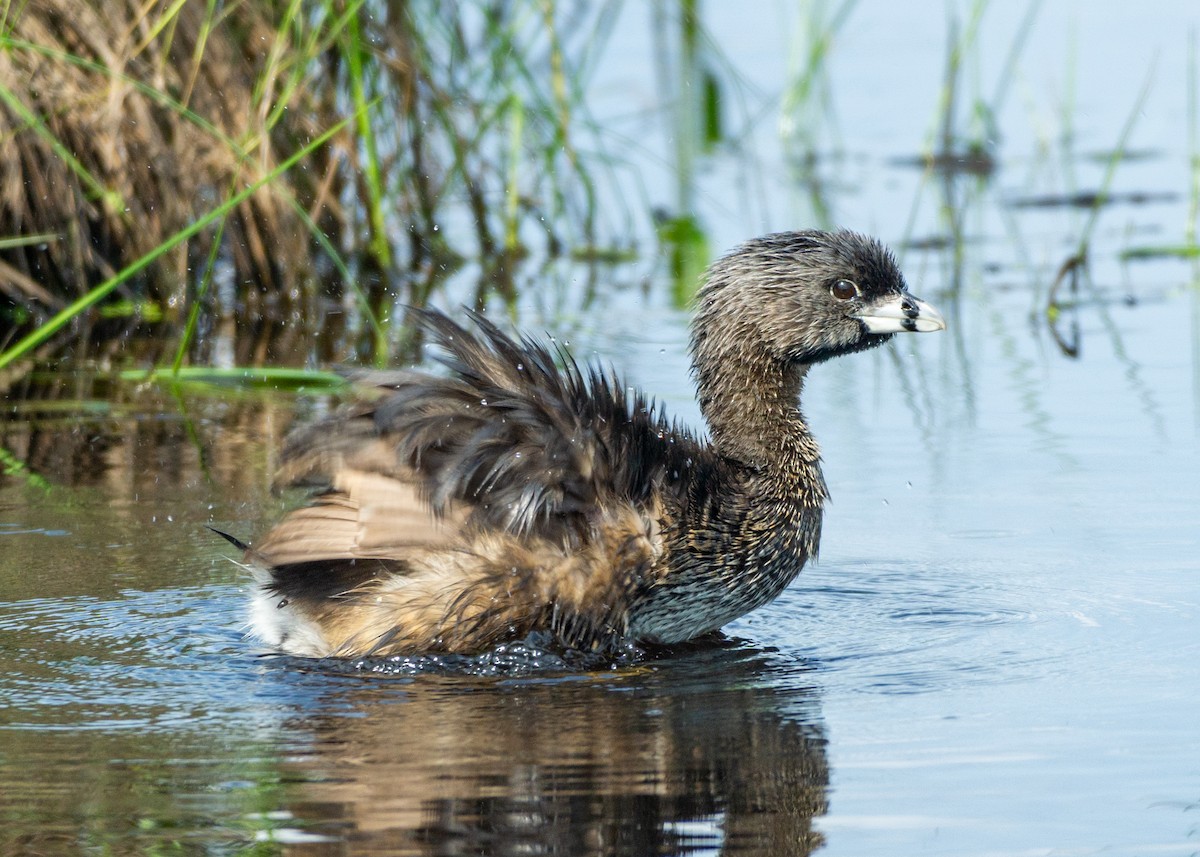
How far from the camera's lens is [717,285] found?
22.1 ft

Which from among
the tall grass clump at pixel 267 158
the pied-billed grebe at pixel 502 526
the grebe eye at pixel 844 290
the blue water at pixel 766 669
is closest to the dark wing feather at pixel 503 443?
the pied-billed grebe at pixel 502 526

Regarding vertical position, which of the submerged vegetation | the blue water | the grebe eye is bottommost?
the blue water

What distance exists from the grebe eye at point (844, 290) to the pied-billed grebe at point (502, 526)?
83 cm

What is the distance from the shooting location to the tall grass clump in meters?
8.88

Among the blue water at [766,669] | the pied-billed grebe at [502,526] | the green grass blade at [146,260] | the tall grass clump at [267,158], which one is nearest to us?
the blue water at [766,669]

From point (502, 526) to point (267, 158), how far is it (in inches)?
154

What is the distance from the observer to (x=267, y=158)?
9.07 m

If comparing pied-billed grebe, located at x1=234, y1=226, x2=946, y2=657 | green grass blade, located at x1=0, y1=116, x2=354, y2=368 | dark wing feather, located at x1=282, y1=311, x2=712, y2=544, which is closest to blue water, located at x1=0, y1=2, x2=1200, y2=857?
pied-billed grebe, located at x1=234, y1=226, x2=946, y2=657

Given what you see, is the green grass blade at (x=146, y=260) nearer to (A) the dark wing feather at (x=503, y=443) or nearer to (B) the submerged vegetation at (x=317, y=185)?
(B) the submerged vegetation at (x=317, y=185)

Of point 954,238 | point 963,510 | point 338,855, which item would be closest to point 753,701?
point 338,855

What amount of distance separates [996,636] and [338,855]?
2.39 metres

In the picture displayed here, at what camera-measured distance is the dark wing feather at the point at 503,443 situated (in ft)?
18.4

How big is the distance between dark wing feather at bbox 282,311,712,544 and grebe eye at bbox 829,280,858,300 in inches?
40.0

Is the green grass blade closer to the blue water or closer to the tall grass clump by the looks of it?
the blue water
